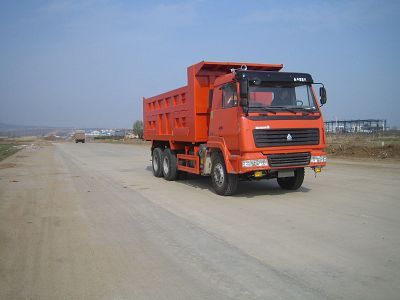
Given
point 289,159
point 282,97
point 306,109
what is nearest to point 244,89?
point 282,97

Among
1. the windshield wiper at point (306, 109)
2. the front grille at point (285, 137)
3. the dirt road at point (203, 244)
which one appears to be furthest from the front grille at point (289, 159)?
the windshield wiper at point (306, 109)

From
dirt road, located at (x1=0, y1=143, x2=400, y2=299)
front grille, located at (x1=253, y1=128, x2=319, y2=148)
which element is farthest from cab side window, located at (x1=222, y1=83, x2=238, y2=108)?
dirt road, located at (x1=0, y1=143, x2=400, y2=299)

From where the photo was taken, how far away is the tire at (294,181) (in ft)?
33.7

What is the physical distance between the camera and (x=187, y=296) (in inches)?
160

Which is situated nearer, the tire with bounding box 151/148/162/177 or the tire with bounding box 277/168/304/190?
the tire with bounding box 277/168/304/190

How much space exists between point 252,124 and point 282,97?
118 centimetres

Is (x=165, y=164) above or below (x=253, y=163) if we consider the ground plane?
below

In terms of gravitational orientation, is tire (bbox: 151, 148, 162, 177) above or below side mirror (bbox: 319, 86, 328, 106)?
below

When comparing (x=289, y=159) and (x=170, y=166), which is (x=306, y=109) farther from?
(x=170, y=166)

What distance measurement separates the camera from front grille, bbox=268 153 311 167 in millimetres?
8984

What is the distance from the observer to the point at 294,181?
34.3 ft

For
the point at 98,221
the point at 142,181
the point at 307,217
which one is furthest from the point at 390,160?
the point at 98,221

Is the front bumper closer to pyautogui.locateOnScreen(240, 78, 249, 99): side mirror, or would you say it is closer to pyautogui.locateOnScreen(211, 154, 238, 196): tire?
pyautogui.locateOnScreen(211, 154, 238, 196): tire

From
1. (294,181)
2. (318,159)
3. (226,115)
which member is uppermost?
(226,115)
